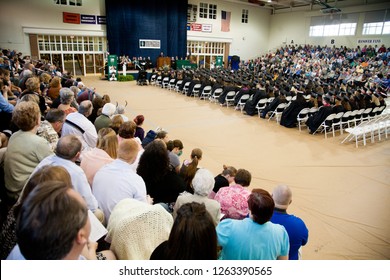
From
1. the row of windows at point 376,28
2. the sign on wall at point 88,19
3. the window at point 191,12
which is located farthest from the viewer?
the window at point 191,12

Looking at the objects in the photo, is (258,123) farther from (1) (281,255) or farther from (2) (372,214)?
Result: (1) (281,255)

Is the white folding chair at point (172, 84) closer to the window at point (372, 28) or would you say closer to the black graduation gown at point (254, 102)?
the black graduation gown at point (254, 102)

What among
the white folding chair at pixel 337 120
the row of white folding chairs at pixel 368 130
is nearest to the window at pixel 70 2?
the white folding chair at pixel 337 120

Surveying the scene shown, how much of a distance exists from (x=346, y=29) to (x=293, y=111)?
19464mm

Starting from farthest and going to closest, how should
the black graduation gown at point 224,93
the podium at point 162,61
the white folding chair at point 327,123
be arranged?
the podium at point 162,61 < the black graduation gown at point 224,93 < the white folding chair at point 327,123

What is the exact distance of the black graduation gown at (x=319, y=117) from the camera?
7969 millimetres

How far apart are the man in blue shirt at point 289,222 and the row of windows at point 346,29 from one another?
24558mm

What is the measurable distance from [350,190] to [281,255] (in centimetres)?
370

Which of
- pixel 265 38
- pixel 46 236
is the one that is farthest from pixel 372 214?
pixel 265 38

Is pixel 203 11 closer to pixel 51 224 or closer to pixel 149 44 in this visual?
pixel 149 44

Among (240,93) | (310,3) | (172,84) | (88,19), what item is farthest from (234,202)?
(310,3)

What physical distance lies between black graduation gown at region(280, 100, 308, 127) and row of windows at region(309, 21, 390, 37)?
58.1 feet

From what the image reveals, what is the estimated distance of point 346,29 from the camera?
23406 mm

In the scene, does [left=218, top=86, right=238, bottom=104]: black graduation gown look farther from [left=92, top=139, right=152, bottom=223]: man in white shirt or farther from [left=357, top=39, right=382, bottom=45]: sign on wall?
[left=357, top=39, right=382, bottom=45]: sign on wall
